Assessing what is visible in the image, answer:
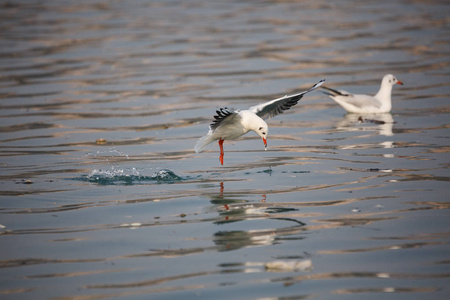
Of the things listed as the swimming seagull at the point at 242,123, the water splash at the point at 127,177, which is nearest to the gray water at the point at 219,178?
the water splash at the point at 127,177

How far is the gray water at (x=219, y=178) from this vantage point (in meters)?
6.88

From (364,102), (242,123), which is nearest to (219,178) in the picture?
(242,123)

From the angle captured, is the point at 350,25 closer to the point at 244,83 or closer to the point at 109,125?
the point at 244,83

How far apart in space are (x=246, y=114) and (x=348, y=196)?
2589 millimetres

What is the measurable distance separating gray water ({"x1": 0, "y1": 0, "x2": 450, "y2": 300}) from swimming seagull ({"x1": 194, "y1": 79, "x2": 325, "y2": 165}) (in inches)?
19.3

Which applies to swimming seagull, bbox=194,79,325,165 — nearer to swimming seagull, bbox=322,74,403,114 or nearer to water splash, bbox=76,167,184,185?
water splash, bbox=76,167,184,185

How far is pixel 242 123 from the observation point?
1145cm

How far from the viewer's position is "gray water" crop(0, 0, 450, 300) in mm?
6879

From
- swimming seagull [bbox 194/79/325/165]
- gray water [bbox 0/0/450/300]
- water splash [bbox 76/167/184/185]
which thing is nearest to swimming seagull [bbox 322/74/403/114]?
gray water [bbox 0/0/450/300]

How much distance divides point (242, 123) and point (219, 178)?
3.63 ft

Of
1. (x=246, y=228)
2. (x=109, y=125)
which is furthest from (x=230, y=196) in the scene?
(x=109, y=125)

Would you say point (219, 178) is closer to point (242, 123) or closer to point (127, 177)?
point (242, 123)

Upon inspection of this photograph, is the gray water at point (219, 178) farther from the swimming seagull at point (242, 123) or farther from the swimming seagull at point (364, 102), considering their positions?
the swimming seagull at point (242, 123)

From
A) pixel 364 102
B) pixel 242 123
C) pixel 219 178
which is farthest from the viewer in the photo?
pixel 364 102
